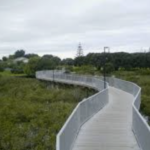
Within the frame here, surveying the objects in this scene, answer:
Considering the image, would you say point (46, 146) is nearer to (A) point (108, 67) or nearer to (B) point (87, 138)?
(B) point (87, 138)

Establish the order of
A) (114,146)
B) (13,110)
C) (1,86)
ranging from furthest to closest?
(1,86)
(13,110)
(114,146)

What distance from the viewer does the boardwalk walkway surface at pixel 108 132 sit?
15.6 meters

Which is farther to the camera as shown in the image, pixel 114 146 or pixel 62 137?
pixel 114 146

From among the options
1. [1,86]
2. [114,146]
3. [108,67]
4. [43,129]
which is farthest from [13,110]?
[108,67]

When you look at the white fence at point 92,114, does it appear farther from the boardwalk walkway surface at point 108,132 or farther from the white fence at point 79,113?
the boardwalk walkway surface at point 108,132

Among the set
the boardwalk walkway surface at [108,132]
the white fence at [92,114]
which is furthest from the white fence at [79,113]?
the boardwalk walkway surface at [108,132]

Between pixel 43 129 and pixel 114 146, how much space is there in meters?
10.2

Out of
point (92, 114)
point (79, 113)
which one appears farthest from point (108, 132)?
point (92, 114)

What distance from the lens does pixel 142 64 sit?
98312mm

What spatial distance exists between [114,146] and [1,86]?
66.0m

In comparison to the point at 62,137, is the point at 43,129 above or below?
below

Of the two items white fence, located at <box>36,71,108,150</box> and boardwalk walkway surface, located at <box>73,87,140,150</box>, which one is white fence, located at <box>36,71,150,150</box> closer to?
white fence, located at <box>36,71,108,150</box>

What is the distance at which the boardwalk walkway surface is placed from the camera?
15.6 meters

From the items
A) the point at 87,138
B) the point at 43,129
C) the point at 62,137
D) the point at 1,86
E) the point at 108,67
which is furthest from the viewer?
the point at 108,67
